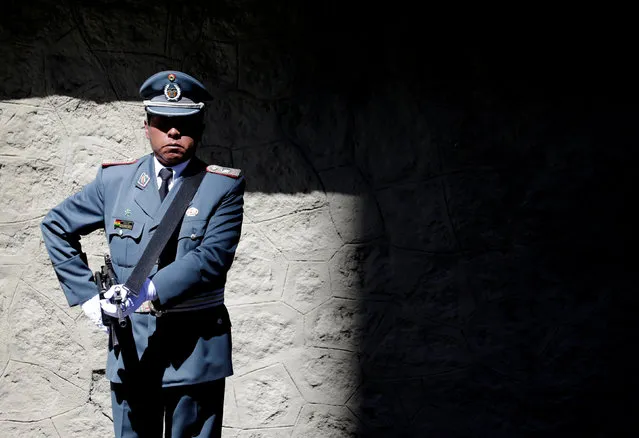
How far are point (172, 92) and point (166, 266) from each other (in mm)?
517

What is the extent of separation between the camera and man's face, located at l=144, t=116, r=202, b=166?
11.4 feet

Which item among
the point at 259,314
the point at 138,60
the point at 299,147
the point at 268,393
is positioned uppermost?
the point at 138,60

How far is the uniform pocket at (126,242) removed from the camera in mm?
3502

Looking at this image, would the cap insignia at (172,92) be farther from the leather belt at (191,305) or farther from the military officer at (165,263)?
the leather belt at (191,305)

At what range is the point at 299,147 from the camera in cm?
473

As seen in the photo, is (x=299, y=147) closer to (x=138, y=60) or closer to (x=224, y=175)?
(x=138, y=60)

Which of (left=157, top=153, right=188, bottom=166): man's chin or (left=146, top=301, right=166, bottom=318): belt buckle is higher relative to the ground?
(left=157, top=153, right=188, bottom=166): man's chin

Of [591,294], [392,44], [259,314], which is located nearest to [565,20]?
[392,44]

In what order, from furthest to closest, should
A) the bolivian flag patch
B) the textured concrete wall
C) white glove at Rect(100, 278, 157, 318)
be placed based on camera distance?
1. the textured concrete wall
2. the bolivian flag patch
3. white glove at Rect(100, 278, 157, 318)

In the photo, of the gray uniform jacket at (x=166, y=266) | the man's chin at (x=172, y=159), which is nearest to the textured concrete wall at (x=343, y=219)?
the gray uniform jacket at (x=166, y=266)

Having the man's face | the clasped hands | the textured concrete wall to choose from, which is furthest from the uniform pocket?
the textured concrete wall

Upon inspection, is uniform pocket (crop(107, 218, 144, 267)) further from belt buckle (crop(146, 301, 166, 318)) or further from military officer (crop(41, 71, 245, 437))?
belt buckle (crop(146, 301, 166, 318))

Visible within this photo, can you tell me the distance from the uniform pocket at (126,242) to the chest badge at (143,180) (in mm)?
119

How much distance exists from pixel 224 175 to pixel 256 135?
1157mm
